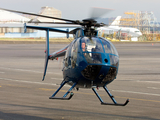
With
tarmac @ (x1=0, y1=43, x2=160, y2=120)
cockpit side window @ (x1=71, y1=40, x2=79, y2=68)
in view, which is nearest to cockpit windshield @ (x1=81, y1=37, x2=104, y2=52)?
cockpit side window @ (x1=71, y1=40, x2=79, y2=68)

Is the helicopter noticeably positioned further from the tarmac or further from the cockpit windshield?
the tarmac

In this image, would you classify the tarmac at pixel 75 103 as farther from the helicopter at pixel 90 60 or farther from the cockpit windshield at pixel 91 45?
the cockpit windshield at pixel 91 45

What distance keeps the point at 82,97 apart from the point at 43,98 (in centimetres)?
193

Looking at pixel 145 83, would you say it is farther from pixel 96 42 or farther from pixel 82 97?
pixel 96 42

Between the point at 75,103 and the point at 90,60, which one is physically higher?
the point at 90,60

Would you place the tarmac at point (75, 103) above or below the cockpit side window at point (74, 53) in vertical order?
below

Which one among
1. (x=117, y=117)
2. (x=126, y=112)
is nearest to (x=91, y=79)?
(x=117, y=117)

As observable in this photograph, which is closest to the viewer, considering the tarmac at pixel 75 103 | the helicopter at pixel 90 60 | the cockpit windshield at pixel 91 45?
the helicopter at pixel 90 60

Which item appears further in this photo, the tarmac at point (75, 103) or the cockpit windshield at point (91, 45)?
the tarmac at point (75, 103)

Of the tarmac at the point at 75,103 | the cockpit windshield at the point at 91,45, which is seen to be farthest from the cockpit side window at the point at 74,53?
the tarmac at the point at 75,103

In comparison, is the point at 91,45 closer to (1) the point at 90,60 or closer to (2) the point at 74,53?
(1) the point at 90,60

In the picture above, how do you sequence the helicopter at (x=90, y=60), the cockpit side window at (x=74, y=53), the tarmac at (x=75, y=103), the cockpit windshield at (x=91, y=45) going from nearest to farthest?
the helicopter at (x=90, y=60), the cockpit windshield at (x=91, y=45), the cockpit side window at (x=74, y=53), the tarmac at (x=75, y=103)

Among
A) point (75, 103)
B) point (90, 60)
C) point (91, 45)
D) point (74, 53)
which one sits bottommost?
point (75, 103)

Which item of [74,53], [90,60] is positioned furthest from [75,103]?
[90,60]
